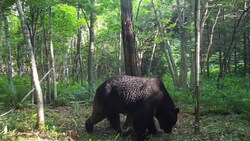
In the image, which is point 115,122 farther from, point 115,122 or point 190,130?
point 190,130

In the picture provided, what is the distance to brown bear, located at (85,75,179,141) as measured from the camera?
7449mm

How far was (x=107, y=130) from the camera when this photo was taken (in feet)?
27.7

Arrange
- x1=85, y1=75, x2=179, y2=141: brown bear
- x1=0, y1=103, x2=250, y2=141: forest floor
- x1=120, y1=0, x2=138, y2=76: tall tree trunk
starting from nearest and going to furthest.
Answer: x1=0, y1=103, x2=250, y2=141: forest floor, x1=85, y1=75, x2=179, y2=141: brown bear, x1=120, y1=0, x2=138, y2=76: tall tree trunk

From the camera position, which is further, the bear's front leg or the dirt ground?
the bear's front leg

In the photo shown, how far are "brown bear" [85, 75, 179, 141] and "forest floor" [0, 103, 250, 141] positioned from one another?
39cm

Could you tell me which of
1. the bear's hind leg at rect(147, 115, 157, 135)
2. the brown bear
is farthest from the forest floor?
the brown bear

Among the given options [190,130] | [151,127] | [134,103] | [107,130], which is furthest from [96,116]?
[190,130]

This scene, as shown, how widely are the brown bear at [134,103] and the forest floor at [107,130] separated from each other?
1.27ft

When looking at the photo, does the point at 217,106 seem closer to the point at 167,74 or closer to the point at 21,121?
the point at 21,121

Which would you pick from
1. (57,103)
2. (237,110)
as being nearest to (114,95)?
(237,110)

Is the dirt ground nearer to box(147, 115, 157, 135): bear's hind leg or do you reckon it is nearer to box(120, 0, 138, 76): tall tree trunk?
box(147, 115, 157, 135): bear's hind leg

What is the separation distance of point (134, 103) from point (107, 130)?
153 centimetres

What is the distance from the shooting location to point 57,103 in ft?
41.5

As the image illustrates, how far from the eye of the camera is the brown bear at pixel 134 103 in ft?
24.4
